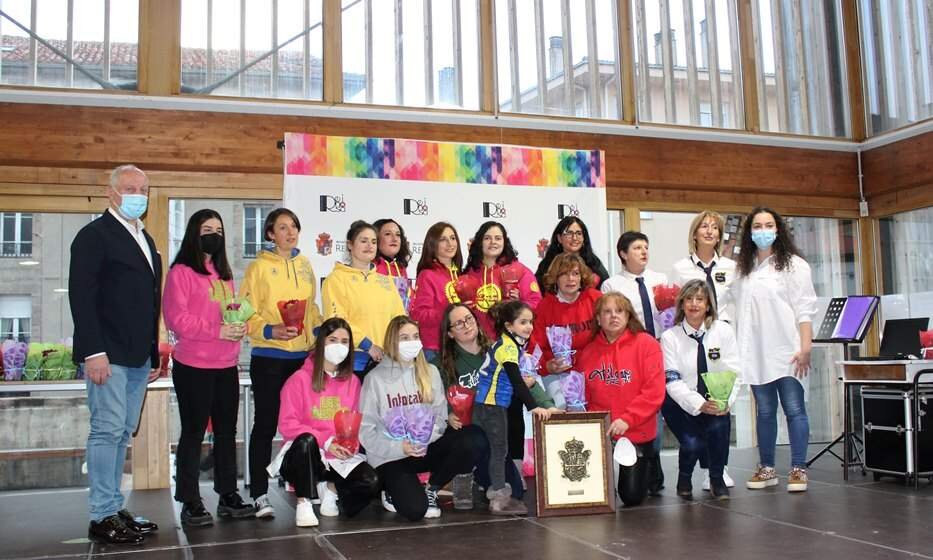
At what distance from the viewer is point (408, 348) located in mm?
4273

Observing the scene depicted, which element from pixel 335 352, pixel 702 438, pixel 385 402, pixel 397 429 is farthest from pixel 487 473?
pixel 702 438

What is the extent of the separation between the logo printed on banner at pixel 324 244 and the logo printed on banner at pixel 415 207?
0.59m

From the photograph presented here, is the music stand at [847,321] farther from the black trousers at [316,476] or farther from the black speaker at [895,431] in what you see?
the black trousers at [316,476]

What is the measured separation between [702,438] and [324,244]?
108 inches

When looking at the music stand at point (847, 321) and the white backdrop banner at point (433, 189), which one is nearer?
the white backdrop banner at point (433, 189)

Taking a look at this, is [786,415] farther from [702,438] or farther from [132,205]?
[132,205]

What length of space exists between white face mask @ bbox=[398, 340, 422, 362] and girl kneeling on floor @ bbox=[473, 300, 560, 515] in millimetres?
358

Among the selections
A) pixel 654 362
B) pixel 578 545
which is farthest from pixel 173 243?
pixel 578 545

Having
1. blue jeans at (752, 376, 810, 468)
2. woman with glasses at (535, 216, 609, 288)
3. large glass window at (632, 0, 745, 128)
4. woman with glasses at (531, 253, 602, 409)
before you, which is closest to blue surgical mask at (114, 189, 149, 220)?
woman with glasses at (531, 253, 602, 409)

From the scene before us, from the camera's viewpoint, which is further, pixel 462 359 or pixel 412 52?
pixel 412 52

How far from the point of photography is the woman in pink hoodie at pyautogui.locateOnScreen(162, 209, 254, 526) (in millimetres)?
4098

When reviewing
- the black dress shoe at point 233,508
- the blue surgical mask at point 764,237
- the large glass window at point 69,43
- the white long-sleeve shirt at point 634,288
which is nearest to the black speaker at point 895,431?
the blue surgical mask at point 764,237

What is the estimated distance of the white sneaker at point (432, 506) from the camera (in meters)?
4.18

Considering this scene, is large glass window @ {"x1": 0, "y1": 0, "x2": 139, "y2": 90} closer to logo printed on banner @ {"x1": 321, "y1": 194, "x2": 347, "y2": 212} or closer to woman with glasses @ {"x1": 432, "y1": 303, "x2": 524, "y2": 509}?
logo printed on banner @ {"x1": 321, "y1": 194, "x2": 347, "y2": 212}
